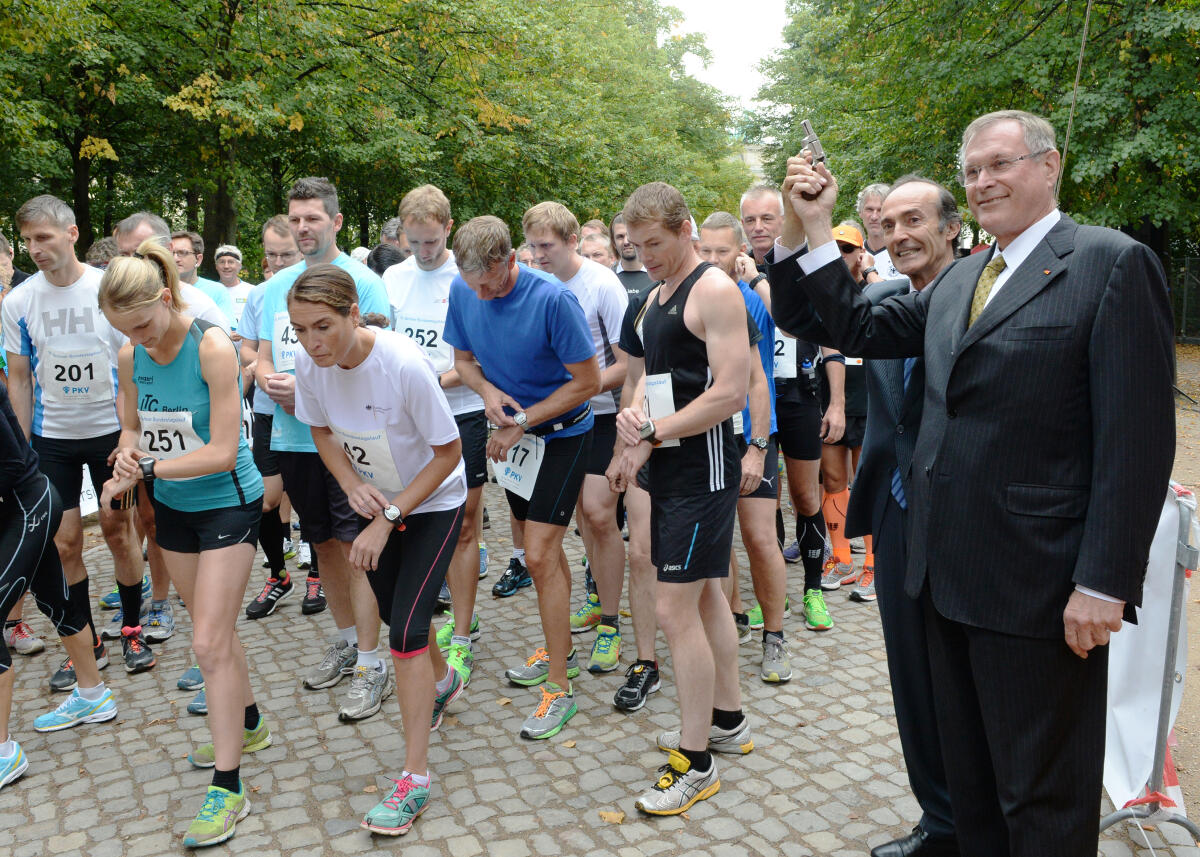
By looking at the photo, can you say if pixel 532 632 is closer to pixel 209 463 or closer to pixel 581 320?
pixel 581 320

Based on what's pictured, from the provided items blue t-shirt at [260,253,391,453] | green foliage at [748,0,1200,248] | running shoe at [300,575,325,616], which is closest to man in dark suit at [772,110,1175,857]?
blue t-shirt at [260,253,391,453]

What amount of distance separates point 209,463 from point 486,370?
1543mm

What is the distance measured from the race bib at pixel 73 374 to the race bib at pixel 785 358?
12.6ft

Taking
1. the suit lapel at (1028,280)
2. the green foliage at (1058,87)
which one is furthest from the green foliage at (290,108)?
the suit lapel at (1028,280)

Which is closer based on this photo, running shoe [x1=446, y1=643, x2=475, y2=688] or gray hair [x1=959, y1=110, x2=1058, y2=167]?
gray hair [x1=959, y1=110, x2=1058, y2=167]

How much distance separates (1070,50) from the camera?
15.1 metres

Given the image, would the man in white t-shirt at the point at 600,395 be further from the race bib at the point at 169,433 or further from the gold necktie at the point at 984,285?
the gold necktie at the point at 984,285

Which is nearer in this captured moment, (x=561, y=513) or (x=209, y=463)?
(x=209, y=463)

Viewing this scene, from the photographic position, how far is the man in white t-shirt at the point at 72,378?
17.0 feet

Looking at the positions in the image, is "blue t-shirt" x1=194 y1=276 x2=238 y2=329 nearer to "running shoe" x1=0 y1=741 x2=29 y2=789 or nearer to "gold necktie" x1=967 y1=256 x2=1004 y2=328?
"running shoe" x1=0 y1=741 x2=29 y2=789

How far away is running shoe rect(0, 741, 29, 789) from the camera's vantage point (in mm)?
3973

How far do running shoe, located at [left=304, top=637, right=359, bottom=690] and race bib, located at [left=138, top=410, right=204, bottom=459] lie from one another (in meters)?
1.51

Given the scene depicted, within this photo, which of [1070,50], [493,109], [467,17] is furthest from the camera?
[493,109]

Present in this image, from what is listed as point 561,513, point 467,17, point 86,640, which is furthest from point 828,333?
point 467,17
